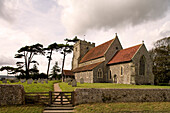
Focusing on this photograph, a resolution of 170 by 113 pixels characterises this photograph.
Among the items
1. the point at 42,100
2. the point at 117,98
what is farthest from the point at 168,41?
the point at 42,100

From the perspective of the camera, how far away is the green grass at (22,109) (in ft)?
29.4

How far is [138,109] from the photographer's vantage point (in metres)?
9.68

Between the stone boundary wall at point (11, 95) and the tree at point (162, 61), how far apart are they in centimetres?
3611

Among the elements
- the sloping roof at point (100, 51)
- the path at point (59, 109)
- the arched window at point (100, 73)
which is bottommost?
the path at point (59, 109)

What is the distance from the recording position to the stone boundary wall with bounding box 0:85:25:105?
1041 cm

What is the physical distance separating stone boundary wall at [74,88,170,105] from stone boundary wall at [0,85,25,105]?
455cm

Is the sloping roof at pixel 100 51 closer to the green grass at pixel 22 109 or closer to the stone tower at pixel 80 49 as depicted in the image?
the stone tower at pixel 80 49

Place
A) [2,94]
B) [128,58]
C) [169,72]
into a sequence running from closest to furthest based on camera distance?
[2,94] → [128,58] → [169,72]

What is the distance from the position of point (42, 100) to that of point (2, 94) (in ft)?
10.7

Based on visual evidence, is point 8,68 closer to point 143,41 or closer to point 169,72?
point 143,41

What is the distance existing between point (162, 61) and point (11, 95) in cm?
3709

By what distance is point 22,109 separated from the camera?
30.7ft

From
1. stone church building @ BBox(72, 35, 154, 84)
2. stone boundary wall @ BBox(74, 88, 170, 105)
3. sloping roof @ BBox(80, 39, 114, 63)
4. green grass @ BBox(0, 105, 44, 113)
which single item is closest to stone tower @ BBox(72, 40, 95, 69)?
sloping roof @ BBox(80, 39, 114, 63)

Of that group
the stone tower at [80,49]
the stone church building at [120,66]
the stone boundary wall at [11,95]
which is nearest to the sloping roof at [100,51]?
the stone church building at [120,66]
